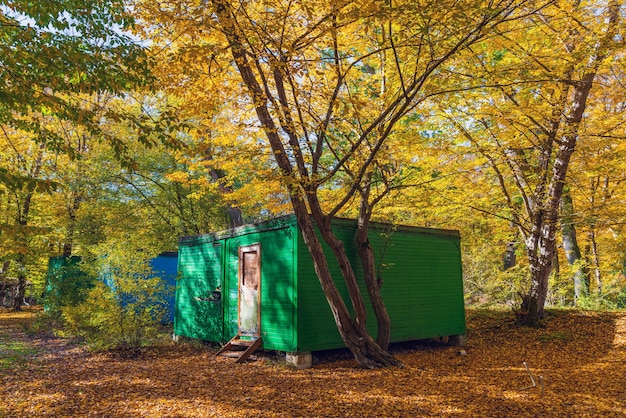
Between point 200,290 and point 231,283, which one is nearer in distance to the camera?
point 231,283

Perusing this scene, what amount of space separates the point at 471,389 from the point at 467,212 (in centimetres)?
689

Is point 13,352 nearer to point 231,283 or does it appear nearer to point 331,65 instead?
point 231,283

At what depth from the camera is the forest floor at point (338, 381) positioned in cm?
468

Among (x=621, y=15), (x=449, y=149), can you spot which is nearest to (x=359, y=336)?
(x=449, y=149)

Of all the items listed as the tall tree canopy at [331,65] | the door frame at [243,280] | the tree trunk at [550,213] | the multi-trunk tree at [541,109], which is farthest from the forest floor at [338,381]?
the multi-trunk tree at [541,109]

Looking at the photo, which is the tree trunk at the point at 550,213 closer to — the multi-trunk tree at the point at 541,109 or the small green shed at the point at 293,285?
the multi-trunk tree at the point at 541,109

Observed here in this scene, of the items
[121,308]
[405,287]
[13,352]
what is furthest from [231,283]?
[13,352]

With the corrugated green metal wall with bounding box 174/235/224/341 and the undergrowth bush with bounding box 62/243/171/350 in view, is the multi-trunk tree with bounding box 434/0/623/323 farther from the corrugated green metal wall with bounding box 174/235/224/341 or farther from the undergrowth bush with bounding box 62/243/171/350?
the undergrowth bush with bounding box 62/243/171/350

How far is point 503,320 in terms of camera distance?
415 inches

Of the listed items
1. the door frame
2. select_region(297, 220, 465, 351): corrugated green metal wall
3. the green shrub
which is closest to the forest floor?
the green shrub

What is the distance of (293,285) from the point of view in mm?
7273

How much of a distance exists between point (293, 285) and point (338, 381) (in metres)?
1.87

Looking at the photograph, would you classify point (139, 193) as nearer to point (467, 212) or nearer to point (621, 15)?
point (467, 212)

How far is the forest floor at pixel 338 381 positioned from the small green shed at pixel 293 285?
513 millimetres
